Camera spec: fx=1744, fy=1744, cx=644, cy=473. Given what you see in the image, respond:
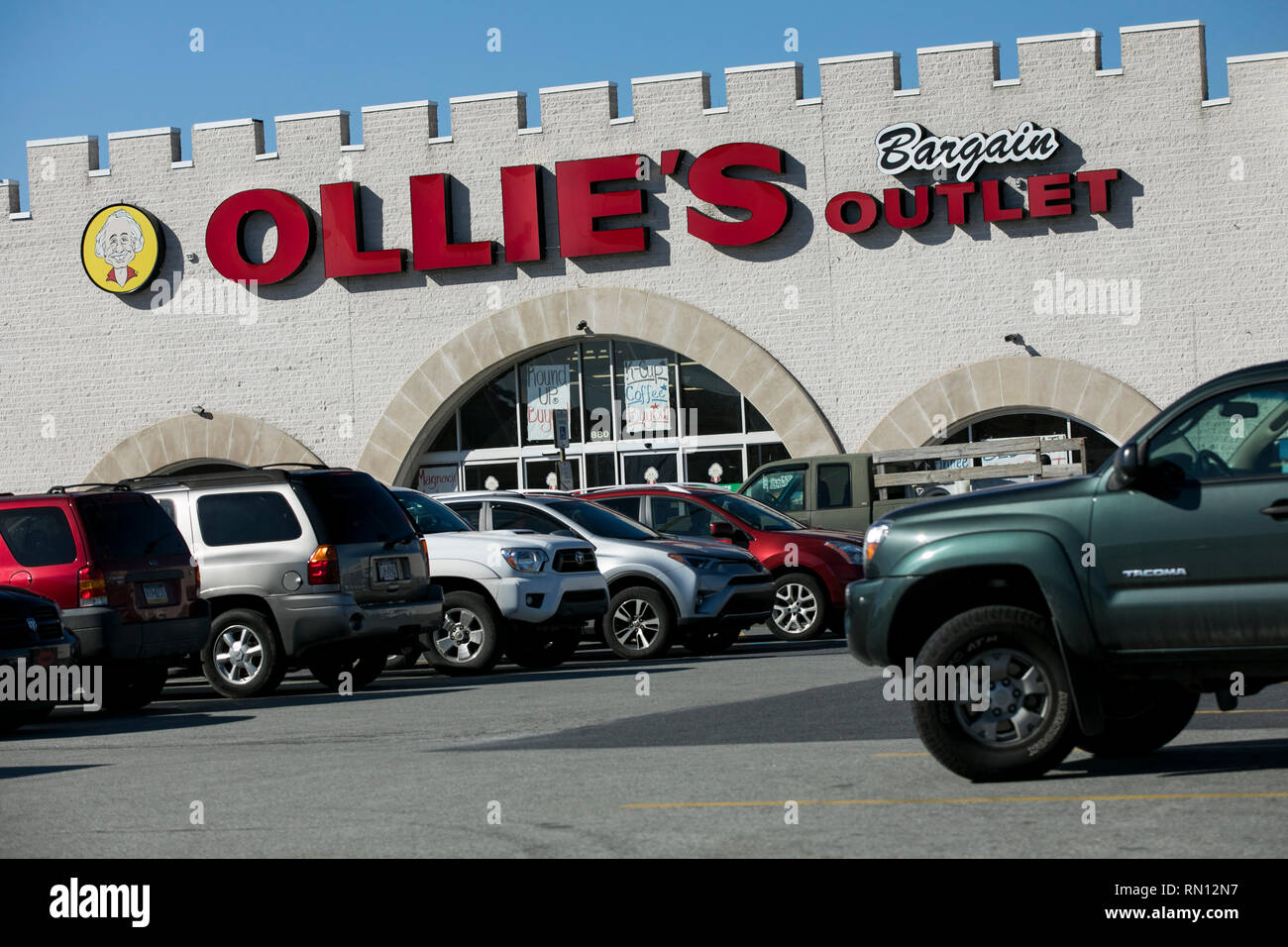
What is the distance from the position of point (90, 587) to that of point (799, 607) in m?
8.60

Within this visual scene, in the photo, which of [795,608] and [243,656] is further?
[795,608]

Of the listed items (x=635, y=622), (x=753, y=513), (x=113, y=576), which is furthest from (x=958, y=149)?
(x=113, y=576)

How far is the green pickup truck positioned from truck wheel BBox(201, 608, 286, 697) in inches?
310

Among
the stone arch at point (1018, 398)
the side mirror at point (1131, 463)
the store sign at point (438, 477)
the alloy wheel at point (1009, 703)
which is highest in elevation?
the stone arch at point (1018, 398)

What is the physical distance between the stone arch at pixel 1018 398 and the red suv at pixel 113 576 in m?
16.4

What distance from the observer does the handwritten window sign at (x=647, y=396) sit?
104ft

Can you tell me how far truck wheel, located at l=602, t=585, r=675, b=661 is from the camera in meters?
17.8

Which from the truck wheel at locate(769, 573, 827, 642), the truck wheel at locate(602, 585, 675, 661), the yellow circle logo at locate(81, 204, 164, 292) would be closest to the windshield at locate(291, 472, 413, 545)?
the truck wheel at locate(602, 585, 675, 661)

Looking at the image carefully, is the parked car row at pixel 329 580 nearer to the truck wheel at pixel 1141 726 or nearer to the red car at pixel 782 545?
the red car at pixel 782 545

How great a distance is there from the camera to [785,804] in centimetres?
793

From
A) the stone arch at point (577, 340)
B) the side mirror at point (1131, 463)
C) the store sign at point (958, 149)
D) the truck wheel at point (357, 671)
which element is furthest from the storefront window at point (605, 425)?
the side mirror at point (1131, 463)

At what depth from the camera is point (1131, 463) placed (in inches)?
315

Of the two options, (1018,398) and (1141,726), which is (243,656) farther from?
(1018,398)
